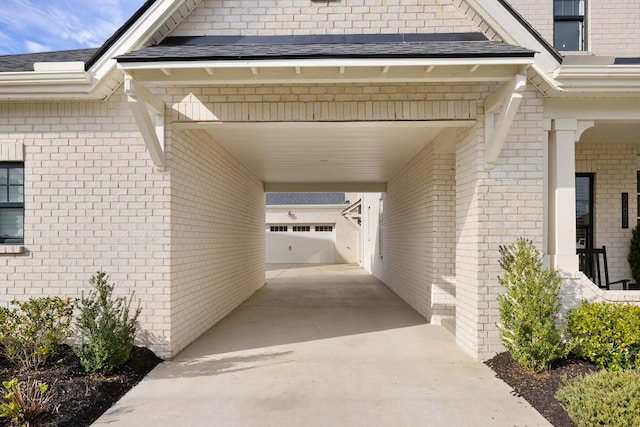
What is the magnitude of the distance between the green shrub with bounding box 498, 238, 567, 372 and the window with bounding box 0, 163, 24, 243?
277 inches

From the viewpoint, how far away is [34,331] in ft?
16.8

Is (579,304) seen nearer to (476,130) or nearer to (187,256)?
(476,130)

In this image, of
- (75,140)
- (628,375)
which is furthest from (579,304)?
(75,140)

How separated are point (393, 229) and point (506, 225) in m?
7.41

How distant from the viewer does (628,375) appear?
3754 mm

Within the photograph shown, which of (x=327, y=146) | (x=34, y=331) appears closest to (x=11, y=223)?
(x=34, y=331)

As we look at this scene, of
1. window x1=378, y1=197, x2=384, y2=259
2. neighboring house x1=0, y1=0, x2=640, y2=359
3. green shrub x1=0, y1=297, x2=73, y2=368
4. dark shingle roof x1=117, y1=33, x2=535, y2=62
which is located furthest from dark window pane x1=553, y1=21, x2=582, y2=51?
green shrub x1=0, y1=297, x2=73, y2=368

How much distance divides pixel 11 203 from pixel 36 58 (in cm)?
264

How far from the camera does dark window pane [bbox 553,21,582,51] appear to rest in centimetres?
809

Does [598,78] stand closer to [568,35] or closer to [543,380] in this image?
[568,35]

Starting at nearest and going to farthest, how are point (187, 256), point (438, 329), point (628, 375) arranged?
1. point (628, 375)
2. point (187, 256)
3. point (438, 329)

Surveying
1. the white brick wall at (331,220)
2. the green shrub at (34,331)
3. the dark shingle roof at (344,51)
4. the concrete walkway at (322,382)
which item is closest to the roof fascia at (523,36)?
the dark shingle roof at (344,51)

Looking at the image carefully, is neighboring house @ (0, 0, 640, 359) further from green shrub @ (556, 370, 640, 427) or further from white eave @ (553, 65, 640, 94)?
green shrub @ (556, 370, 640, 427)

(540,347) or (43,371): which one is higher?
(540,347)
